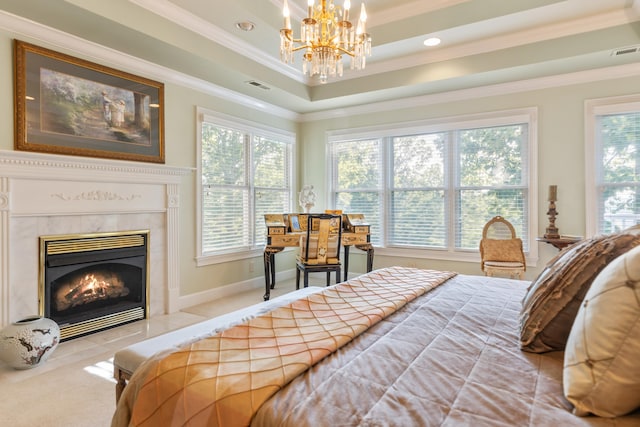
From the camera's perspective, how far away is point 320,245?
14.3 feet

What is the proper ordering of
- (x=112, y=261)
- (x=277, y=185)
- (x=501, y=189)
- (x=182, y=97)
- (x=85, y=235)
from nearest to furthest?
(x=85, y=235) → (x=112, y=261) → (x=182, y=97) → (x=501, y=189) → (x=277, y=185)

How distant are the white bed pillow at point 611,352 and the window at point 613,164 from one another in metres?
3.72

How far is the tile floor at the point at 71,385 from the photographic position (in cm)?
203

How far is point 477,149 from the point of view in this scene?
183 inches

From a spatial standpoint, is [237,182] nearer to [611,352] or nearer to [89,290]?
[89,290]

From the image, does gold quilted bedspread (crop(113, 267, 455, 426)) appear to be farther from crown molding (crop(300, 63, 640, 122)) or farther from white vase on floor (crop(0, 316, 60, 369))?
crown molding (crop(300, 63, 640, 122))

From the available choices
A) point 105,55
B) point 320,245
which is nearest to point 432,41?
point 320,245

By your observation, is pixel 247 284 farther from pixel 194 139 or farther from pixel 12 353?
pixel 12 353

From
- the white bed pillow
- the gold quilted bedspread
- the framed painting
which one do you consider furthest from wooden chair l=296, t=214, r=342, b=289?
the white bed pillow

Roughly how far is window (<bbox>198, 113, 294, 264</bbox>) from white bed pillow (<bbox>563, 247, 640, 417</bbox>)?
158 inches

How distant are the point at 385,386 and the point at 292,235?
3.66 metres

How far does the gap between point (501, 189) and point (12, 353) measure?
4939mm

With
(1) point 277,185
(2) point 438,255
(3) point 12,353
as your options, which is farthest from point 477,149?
(3) point 12,353

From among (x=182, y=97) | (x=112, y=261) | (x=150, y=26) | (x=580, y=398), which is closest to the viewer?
(x=580, y=398)
